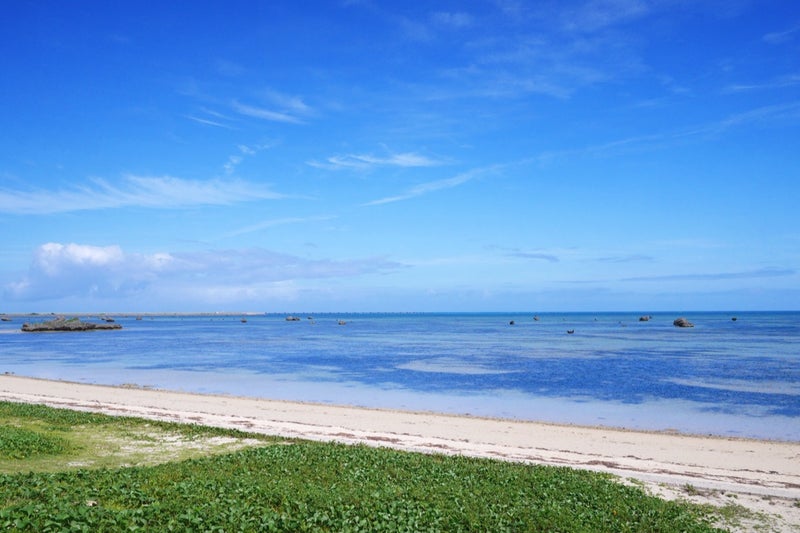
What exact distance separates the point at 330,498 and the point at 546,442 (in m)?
13.9

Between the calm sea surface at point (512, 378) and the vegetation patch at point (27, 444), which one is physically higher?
the vegetation patch at point (27, 444)

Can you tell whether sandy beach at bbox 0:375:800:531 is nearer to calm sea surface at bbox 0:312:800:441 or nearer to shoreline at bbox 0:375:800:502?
shoreline at bbox 0:375:800:502

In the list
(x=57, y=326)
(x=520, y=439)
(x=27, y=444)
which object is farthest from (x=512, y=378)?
(x=57, y=326)

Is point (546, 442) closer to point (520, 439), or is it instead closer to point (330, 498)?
point (520, 439)

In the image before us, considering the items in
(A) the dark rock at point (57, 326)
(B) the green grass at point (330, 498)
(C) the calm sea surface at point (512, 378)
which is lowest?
(C) the calm sea surface at point (512, 378)

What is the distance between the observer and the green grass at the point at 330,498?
11.1 metres

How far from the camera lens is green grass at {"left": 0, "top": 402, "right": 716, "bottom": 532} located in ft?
36.4

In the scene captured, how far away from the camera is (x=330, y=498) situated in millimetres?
12789

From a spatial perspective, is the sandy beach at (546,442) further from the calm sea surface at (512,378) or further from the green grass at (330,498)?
the calm sea surface at (512,378)

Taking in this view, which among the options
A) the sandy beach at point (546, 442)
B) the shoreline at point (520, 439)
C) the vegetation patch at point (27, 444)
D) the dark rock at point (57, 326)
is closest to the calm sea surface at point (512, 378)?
the shoreline at point (520, 439)

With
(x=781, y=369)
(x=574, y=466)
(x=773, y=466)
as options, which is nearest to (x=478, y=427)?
(x=574, y=466)

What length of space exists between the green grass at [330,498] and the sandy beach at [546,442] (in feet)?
7.40

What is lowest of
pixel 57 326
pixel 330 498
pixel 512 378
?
pixel 512 378

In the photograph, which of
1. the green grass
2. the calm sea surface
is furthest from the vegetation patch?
the calm sea surface
